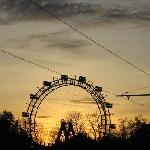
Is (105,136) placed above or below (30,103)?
below

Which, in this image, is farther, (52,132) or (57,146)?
(52,132)

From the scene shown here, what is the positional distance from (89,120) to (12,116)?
2001cm

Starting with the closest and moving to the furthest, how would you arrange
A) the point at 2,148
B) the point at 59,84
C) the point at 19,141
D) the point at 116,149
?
the point at 2,148
the point at 19,141
the point at 59,84
the point at 116,149

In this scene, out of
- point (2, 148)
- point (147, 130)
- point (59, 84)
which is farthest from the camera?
point (147, 130)

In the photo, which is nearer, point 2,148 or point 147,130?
point 2,148

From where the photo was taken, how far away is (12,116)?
10925 cm

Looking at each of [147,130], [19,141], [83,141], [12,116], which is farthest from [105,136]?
[12,116]

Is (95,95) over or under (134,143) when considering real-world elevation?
over

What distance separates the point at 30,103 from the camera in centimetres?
5772

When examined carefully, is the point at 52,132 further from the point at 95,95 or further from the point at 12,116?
the point at 95,95

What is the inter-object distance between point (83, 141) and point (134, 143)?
6.90 meters

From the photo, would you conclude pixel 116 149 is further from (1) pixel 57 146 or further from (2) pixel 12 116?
(2) pixel 12 116

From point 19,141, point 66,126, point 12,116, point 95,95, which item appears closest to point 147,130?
point 66,126

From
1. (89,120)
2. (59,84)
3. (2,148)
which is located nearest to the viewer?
(2,148)
